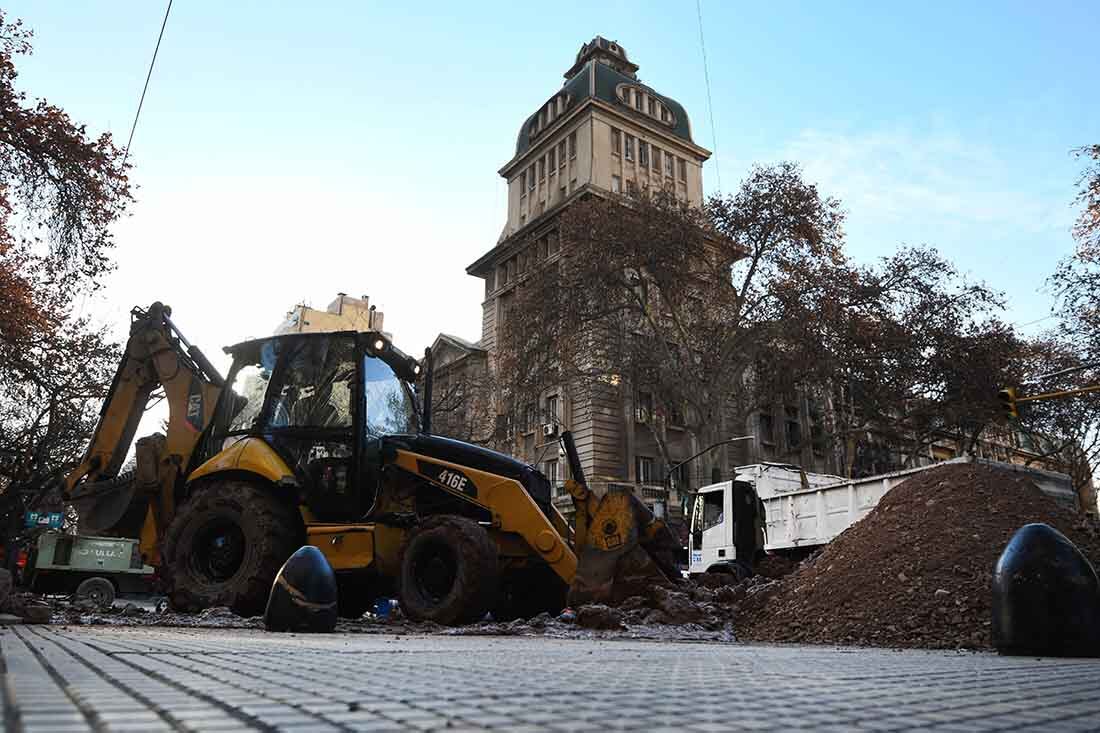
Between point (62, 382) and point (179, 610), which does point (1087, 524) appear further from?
point (62, 382)

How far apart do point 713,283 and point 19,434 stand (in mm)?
28869

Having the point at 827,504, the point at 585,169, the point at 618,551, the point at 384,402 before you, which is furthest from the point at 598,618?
the point at 585,169

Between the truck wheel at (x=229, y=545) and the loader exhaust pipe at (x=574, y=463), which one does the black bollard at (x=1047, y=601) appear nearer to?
the loader exhaust pipe at (x=574, y=463)

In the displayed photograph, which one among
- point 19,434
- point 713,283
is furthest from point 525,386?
point 19,434

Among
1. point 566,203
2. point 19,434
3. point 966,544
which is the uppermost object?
point 566,203

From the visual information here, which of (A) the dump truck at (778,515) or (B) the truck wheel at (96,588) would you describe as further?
(B) the truck wheel at (96,588)

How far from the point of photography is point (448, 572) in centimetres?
869

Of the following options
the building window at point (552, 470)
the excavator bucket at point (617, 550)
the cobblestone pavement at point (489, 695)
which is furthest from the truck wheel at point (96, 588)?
the cobblestone pavement at point (489, 695)

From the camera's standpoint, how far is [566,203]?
42500 mm

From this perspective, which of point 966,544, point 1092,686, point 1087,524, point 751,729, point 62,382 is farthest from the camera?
point 62,382

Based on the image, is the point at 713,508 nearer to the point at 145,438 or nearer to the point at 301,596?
the point at 145,438

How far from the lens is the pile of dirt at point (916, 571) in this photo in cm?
767

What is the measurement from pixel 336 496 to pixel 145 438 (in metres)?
2.99

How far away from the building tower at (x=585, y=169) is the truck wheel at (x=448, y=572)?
30.4 m
